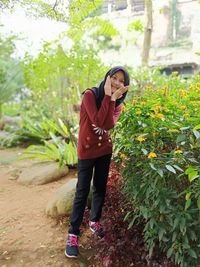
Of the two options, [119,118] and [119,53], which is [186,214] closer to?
[119,118]

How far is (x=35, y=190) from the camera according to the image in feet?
14.5

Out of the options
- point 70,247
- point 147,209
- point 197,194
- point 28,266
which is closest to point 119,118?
point 147,209

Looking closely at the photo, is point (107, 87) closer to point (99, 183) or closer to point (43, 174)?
point (99, 183)

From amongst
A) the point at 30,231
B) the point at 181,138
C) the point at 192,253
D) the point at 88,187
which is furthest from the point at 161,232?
the point at 30,231

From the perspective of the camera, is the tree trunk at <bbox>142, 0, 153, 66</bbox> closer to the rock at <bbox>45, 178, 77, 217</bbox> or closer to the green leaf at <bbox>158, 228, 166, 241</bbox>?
the rock at <bbox>45, 178, 77, 217</bbox>

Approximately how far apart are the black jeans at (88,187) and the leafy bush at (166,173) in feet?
1.37

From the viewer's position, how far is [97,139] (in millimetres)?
2537

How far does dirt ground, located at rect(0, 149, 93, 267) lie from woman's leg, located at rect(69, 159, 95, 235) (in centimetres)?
29

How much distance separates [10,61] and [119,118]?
8909mm

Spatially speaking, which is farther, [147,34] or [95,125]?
[147,34]

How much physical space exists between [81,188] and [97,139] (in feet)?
1.38

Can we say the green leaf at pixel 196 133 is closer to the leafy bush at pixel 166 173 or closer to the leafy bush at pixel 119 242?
the leafy bush at pixel 166 173

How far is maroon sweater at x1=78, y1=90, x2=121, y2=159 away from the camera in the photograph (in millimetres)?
2355

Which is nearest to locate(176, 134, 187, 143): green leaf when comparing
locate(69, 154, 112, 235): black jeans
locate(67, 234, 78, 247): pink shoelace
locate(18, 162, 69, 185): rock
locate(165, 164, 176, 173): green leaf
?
locate(165, 164, 176, 173): green leaf
